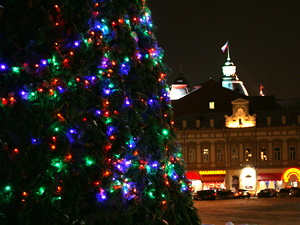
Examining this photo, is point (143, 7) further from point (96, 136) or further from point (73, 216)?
point (73, 216)

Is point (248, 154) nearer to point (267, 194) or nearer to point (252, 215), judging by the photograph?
point (267, 194)

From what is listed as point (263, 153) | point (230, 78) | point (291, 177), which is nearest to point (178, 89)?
point (230, 78)

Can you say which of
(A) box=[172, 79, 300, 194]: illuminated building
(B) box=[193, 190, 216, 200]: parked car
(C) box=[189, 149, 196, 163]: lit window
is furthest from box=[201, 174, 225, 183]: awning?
(B) box=[193, 190, 216, 200]: parked car

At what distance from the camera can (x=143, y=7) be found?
10539 mm

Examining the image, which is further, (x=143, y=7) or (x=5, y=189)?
(x=143, y=7)

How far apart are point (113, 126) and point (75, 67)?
98 cm

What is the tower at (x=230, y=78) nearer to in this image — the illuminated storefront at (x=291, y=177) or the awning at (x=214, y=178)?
the awning at (x=214, y=178)

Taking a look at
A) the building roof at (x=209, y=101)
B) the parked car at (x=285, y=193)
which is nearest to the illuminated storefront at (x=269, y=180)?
the building roof at (x=209, y=101)

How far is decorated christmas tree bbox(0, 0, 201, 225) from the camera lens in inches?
351

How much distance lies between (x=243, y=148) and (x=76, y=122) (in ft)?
181

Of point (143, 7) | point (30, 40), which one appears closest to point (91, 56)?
point (30, 40)

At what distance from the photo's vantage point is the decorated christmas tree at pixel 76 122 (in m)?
8.92

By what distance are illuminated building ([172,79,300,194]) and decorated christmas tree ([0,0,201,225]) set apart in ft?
173

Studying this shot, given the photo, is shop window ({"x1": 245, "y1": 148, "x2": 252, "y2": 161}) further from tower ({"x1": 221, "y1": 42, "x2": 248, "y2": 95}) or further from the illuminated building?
tower ({"x1": 221, "y1": 42, "x2": 248, "y2": 95})
